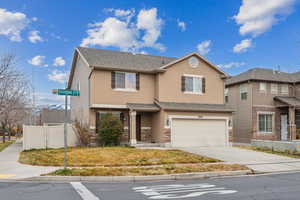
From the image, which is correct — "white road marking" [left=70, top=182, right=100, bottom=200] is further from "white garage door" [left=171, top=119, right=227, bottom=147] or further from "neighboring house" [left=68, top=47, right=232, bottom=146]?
"white garage door" [left=171, top=119, right=227, bottom=147]

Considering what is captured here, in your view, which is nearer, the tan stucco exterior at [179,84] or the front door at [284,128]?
the tan stucco exterior at [179,84]

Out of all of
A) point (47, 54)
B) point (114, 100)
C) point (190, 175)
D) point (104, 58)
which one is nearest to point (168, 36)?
point (104, 58)

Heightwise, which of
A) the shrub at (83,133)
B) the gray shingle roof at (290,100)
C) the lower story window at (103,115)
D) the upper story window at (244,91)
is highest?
the upper story window at (244,91)

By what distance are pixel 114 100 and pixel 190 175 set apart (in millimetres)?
10200

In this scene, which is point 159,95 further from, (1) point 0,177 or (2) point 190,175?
(1) point 0,177

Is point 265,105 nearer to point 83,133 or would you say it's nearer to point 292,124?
point 292,124

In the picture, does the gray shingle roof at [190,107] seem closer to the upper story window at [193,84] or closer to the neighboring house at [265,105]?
the upper story window at [193,84]

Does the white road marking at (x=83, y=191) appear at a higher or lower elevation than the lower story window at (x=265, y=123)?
lower

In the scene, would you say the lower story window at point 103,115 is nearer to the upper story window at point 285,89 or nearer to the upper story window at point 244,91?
the upper story window at point 244,91

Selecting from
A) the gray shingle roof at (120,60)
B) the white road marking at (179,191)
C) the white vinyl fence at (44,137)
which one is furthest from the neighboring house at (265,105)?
the white road marking at (179,191)

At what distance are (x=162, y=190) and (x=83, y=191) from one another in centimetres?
221

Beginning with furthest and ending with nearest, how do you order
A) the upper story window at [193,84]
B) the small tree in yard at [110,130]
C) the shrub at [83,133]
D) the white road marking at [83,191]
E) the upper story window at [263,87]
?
the upper story window at [263,87] → the upper story window at [193,84] → the shrub at [83,133] → the small tree in yard at [110,130] → the white road marking at [83,191]

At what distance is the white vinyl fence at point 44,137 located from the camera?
16.9 metres

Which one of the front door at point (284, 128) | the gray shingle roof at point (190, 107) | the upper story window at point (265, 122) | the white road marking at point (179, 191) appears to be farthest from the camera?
the front door at point (284, 128)
